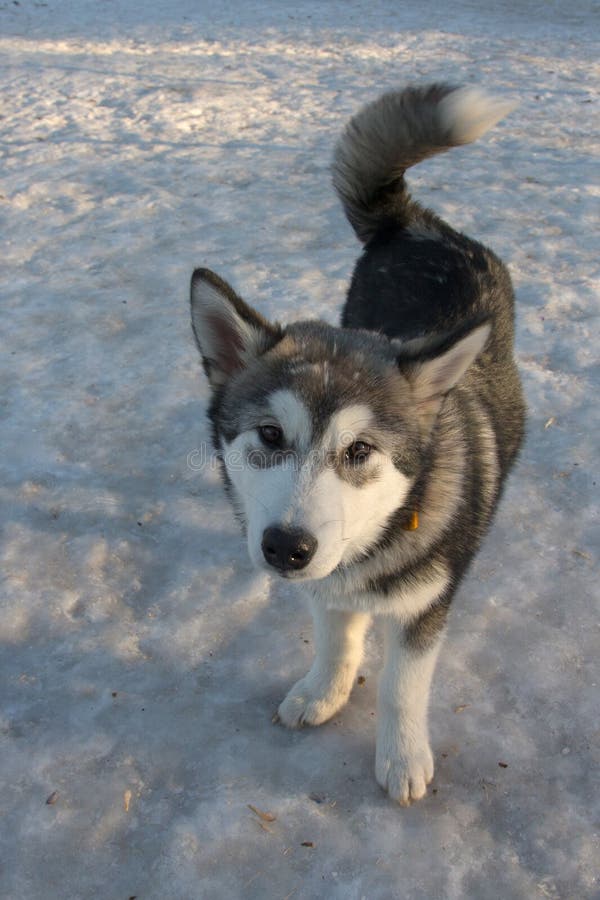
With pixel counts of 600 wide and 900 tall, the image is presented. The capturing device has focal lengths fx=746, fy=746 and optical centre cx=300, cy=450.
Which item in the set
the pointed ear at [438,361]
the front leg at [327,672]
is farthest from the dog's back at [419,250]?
the front leg at [327,672]

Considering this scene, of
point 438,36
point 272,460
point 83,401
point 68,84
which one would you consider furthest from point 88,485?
point 438,36

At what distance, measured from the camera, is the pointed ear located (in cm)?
227

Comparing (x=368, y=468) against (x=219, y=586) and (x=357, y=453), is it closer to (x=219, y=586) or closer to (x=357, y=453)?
(x=357, y=453)

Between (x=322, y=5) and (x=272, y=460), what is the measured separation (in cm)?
1369

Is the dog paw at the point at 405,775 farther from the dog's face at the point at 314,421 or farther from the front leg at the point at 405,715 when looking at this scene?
the dog's face at the point at 314,421

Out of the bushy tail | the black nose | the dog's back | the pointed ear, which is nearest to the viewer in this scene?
the black nose

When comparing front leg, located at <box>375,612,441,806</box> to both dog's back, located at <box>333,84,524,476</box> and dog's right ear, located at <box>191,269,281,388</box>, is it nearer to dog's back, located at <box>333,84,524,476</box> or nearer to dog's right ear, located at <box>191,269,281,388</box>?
dog's back, located at <box>333,84,524,476</box>

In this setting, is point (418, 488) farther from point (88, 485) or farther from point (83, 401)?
point (83, 401)

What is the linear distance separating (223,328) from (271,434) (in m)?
0.51

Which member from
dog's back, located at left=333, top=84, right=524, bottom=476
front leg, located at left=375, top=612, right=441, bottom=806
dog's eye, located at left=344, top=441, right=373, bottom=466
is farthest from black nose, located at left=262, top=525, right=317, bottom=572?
dog's back, located at left=333, top=84, right=524, bottom=476

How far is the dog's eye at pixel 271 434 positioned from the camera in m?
2.22

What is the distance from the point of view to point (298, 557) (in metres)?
1.99

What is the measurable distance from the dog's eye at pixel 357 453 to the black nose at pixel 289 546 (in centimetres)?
32

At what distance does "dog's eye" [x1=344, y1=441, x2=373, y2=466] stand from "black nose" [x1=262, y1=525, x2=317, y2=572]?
318mm
